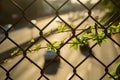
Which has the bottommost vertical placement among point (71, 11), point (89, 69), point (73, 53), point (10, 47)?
point (89, 69)

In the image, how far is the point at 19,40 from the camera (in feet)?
45.2

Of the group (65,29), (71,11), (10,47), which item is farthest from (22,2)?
(65,29)

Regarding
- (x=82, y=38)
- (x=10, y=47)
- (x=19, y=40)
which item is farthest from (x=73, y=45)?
(x=19, y=40)

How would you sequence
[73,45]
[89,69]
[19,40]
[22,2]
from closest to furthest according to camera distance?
[73,45]
[89,69]
[22,2]
[19,40]

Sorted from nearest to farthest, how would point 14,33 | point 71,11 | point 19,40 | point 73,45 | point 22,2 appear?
1. point 73,45
2. point 22,2
3. point 19,40
4. point 14,33
5. point 71,11

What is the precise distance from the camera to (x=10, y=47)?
12539 mm

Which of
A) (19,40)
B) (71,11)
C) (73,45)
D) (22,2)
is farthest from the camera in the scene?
(71,11)

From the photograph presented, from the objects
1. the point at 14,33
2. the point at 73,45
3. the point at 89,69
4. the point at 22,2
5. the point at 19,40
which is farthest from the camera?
the point at 14,33

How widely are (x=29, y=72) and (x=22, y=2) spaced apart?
238cm

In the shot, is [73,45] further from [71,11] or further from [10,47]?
[71,11]

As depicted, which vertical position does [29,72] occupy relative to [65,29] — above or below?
above

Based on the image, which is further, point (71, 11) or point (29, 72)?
point (71, 11)

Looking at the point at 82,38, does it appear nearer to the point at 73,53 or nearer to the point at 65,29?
the point at 65,29

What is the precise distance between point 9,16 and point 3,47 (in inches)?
97.5
